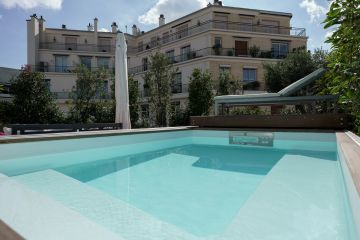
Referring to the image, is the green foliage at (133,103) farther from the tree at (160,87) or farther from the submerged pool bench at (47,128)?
the submerged pool bench at (47,128)

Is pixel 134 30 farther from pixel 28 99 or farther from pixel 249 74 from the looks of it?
pixel 28 99

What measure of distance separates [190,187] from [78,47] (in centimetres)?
3340

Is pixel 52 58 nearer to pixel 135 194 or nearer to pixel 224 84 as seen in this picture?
pixel 224 84

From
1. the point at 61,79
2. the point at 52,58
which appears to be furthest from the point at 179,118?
the point at 52,58

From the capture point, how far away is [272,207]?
9.84ft

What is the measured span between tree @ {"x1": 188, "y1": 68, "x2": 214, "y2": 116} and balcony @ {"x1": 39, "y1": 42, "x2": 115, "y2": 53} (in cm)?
2053

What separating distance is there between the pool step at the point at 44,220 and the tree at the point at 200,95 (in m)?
15.0

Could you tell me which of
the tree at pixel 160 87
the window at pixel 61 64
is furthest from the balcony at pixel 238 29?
the window at pixel 61 64

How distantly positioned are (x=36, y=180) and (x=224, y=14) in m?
26.7

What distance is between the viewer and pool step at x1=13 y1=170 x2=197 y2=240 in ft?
7.54

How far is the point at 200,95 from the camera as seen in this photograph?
1689cm

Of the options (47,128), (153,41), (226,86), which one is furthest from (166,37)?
(47,128)

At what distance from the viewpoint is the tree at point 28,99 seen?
14.5m

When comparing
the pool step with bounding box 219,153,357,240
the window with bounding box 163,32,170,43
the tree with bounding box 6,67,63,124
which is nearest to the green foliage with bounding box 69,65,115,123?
the tree with bounding box 6,67,63,124
